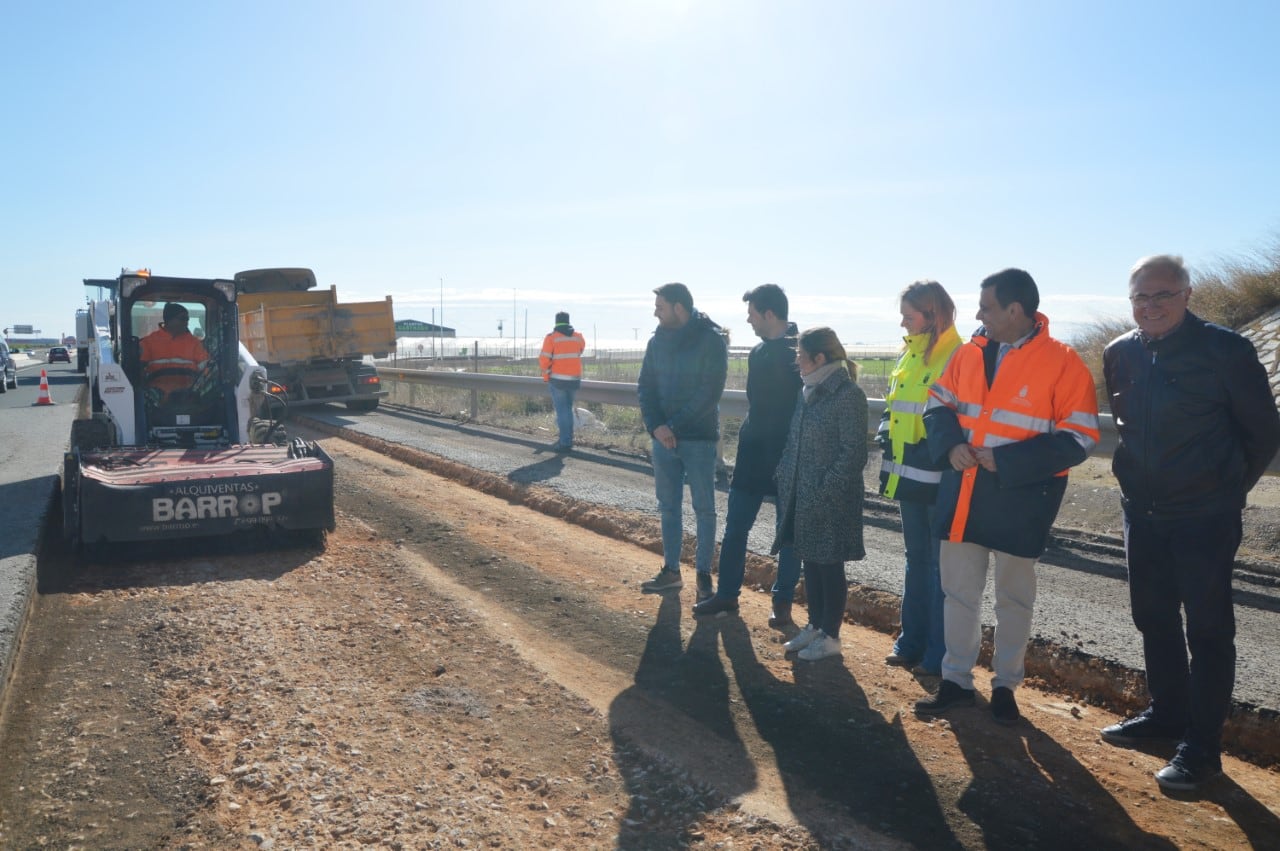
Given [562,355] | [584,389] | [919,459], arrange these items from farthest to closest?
[584,389], [562,355], [919,459]

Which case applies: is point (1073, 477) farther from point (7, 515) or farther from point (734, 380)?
point (734, 380)

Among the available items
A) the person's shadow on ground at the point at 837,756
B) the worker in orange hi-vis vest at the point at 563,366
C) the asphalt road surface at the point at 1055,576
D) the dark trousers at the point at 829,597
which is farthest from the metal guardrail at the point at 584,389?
the person's shadow on ground at the point at 837,756

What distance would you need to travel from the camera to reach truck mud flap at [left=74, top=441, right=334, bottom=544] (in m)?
6.67

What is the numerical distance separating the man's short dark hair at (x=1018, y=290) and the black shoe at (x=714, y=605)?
2.45 metres

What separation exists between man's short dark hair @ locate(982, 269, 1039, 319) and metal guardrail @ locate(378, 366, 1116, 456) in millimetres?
4023

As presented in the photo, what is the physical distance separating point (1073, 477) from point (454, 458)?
22.3ft

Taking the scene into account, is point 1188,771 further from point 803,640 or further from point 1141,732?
point 803,640

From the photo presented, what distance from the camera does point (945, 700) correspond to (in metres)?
4.25

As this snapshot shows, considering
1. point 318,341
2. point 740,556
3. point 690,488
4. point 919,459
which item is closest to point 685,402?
point 690,488

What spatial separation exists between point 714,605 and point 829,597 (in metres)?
0.88

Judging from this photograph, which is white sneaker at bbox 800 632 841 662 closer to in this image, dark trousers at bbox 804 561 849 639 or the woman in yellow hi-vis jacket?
dark trousers at bbox 804 561 849 639

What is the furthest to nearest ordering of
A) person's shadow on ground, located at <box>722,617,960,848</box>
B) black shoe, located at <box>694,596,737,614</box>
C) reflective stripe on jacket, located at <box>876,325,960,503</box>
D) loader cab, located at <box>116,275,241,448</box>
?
loader cab, located at <box>116,275,241,448</box>
black shoe, located at <box>694,596,737,614</box>
reflective stripe on jacket, located at <box>876,325,960,503</box>
person's shadow on ground, located at <box>722,617,960,848</box>

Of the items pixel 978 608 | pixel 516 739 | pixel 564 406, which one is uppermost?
pixel 564 406

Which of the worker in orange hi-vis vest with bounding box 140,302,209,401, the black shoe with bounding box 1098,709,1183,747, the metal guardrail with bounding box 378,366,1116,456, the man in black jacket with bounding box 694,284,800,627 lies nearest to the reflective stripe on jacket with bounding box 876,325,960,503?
the man in black jacket with bounding box 694,284,800,627
